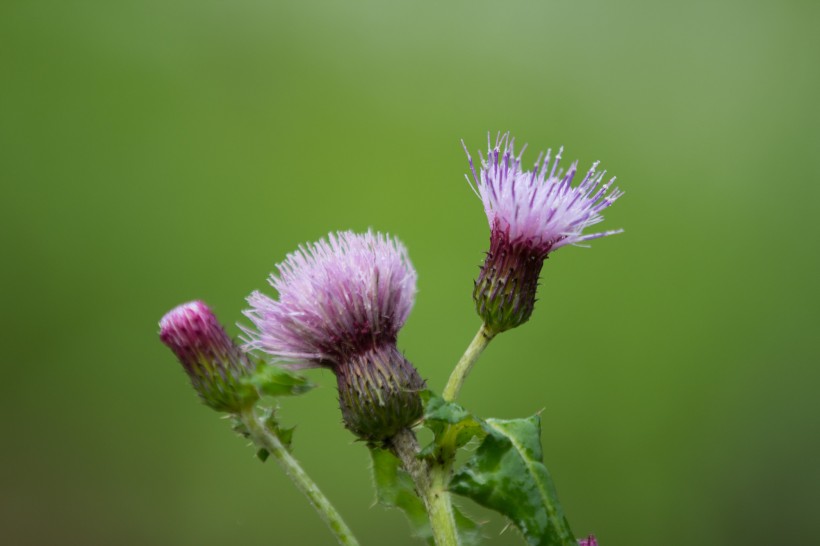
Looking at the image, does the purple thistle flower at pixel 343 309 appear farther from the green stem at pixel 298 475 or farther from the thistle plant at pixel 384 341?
the green stem at pixel 298 475

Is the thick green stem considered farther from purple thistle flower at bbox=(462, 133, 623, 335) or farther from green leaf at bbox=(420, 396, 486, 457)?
purple thistle flower at bbox=(462, 133, 623, 335)

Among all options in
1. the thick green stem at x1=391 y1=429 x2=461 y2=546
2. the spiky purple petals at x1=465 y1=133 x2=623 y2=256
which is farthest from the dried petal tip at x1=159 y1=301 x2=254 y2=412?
the spiky purple petals at x1=465 y1=133 x2=623 y2=256

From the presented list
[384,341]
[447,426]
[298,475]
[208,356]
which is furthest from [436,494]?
[208,356]

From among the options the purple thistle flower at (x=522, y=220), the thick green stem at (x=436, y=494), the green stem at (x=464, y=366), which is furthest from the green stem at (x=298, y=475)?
the purple thistle flower at (x=522, y=220)

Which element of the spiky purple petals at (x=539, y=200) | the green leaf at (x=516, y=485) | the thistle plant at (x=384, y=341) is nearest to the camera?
the green leaf at (x=516, y=485)

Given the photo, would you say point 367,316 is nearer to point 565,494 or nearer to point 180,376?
point 565,494

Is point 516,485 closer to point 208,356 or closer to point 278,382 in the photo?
point 278,382
